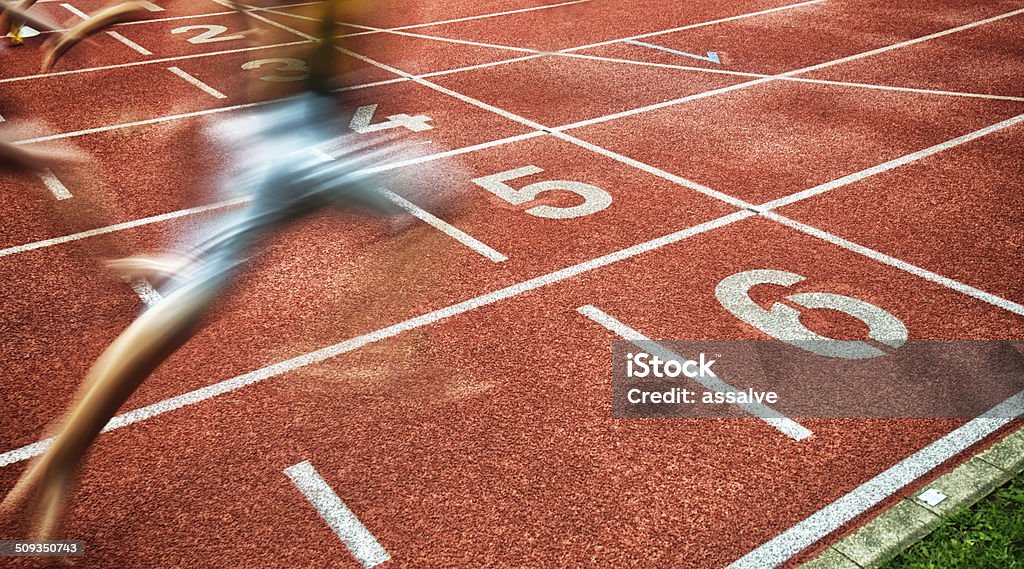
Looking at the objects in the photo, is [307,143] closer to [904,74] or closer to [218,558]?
[218,558]

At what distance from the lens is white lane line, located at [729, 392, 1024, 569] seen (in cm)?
348

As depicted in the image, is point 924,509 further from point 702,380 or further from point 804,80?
point 804,80

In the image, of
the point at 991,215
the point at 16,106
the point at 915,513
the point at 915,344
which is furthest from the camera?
the point at 16,106

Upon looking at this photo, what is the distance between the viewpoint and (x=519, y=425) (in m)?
4.27

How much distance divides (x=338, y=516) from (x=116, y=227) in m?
3.88

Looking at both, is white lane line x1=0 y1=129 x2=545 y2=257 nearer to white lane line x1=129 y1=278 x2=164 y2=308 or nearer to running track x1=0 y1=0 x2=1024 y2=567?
running track x1=0 y1=0 x2=1024 y2=567

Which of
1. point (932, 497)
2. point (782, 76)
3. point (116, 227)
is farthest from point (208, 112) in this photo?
point (932, 497)

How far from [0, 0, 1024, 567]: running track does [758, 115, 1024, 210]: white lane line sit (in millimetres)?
34

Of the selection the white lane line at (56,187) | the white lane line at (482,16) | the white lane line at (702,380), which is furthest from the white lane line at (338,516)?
the white lane line at (482,16)

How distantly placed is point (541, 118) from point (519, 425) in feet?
16.2

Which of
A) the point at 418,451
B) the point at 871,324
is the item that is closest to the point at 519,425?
the point at 418,451

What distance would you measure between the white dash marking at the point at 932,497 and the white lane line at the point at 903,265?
6.31 ft
